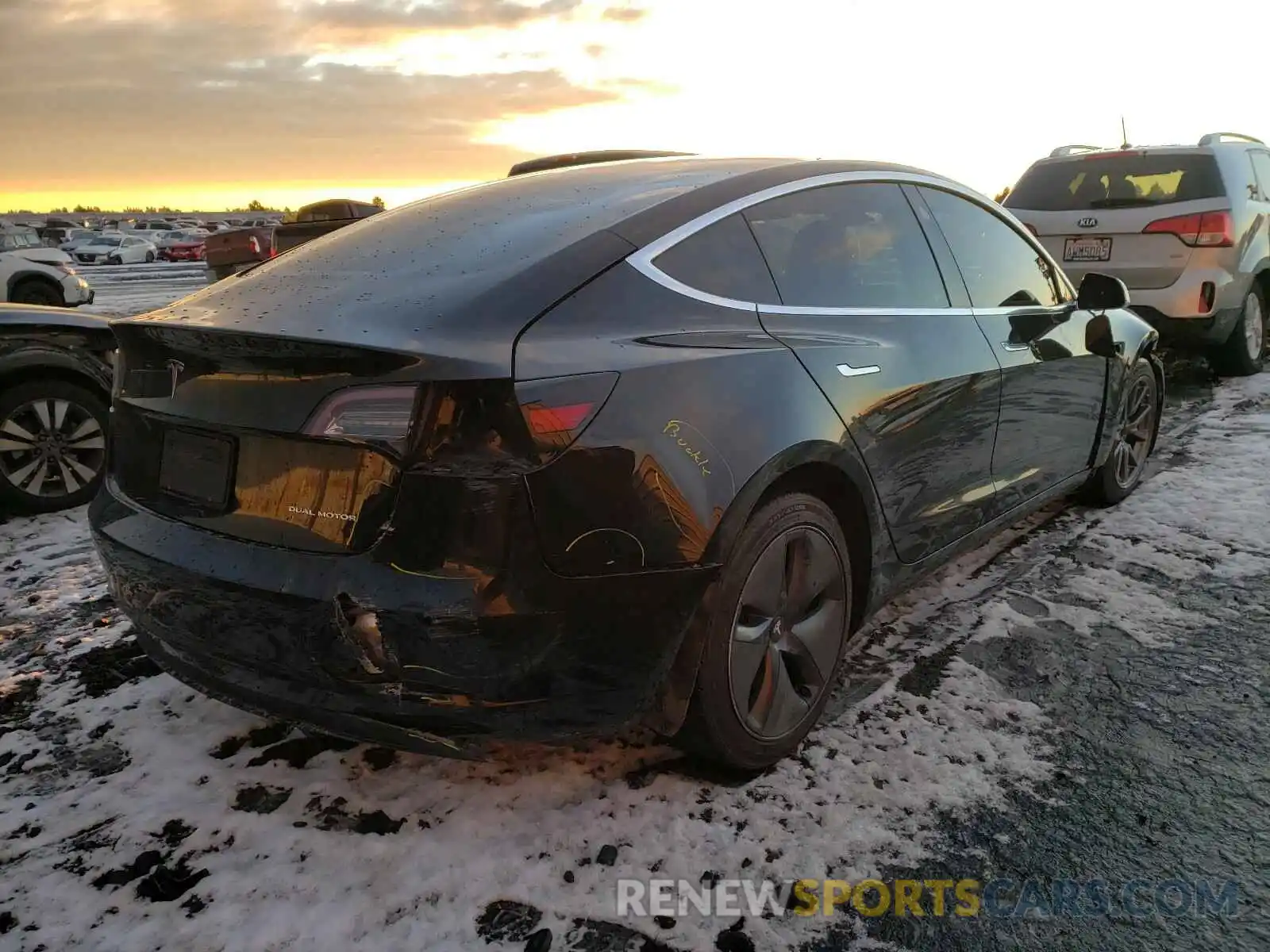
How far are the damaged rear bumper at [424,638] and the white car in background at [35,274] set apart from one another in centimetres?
1447

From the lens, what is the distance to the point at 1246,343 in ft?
26.0

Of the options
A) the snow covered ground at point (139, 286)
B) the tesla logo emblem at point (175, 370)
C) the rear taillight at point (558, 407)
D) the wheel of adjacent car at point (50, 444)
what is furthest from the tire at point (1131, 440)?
the snow covered ground at point (139, 286)

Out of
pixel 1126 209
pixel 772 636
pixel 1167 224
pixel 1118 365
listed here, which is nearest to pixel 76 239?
pixel 1126 209

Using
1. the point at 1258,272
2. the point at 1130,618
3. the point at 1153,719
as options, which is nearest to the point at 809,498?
the point at 1153,719

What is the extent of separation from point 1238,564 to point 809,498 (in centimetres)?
259

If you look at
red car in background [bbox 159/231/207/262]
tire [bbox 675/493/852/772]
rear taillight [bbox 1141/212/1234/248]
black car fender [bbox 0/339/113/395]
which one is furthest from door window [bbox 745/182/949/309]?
red car in background [bbox 159/231/207/262]

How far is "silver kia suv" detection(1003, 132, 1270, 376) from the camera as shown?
6.86 meters

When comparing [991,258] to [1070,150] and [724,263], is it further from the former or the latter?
[1070,150]

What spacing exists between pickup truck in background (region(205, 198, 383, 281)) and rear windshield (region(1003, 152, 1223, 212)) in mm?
5882

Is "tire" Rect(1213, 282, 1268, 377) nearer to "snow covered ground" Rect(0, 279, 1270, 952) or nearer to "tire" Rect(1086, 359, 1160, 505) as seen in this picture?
"tire" Rect(1086, 359, 1160, 505)

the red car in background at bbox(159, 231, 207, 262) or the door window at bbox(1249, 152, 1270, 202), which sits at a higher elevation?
the red car in background at bbox(159, 231, 207, 262)

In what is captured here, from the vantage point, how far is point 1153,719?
9.20 feet

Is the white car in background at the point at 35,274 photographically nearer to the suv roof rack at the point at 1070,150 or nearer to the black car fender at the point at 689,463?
the suv roof rack at the point at 1070,150

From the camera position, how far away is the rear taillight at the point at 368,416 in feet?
6.16
